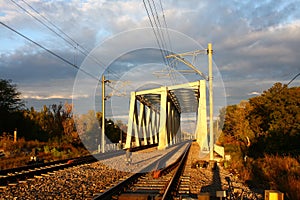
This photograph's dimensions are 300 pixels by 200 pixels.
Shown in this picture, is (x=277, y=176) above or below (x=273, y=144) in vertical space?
below

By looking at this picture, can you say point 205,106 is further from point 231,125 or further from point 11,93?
point 11,93

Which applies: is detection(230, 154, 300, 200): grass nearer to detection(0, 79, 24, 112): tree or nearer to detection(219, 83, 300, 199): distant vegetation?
detection(219, 83, 300, 199): distant vegetation

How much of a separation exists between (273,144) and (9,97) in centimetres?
3094

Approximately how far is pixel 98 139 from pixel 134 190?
146 feet

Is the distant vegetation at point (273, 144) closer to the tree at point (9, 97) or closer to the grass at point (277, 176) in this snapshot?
the grass at point (277, 176)

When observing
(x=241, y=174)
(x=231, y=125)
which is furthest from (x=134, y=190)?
(x=231, y=125)

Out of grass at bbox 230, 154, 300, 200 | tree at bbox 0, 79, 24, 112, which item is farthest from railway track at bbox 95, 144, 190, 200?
tree at bbox 0, 79, 24, 112

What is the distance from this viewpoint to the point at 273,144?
29234 mm

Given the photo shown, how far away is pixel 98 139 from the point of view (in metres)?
54.1

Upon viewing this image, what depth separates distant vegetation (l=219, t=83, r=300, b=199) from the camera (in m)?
13.0

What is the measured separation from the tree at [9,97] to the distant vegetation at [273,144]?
2599 cm

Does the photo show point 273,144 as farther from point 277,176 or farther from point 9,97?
point 9,97

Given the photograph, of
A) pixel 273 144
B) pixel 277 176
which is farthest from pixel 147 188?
pixel 273 144

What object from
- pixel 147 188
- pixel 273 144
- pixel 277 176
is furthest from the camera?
pixel 273 144
